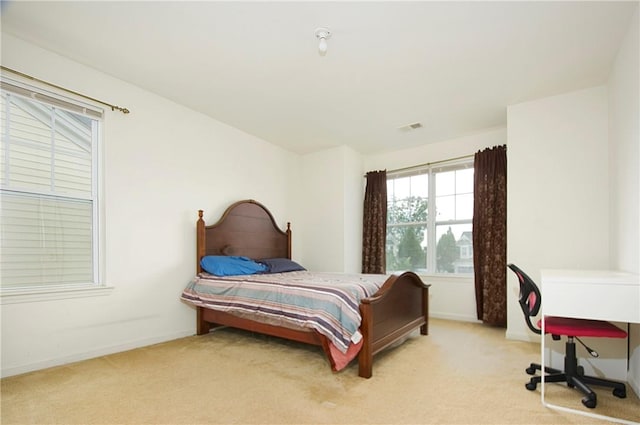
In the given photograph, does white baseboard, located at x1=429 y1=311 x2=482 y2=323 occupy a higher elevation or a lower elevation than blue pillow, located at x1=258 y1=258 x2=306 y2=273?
lower

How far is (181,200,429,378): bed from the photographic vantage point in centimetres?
250

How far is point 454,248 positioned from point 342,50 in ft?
10.5

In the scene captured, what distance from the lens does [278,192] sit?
5090 millimetres

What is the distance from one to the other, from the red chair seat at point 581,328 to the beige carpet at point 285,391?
442 mm

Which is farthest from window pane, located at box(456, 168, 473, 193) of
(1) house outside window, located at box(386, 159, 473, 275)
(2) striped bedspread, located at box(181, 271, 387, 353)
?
(2) striped bedspread, located at box(181, 271, 387, 353)

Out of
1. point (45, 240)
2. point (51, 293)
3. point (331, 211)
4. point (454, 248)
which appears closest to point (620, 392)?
point (454, 248)

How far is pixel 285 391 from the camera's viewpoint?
2.20m

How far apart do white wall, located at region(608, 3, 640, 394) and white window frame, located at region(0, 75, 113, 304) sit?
4.20 metres

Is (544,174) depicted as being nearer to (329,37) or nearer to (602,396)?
(602,396)

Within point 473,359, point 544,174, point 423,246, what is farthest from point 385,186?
point 473,359

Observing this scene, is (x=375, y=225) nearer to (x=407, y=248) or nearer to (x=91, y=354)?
(x=407, y=248)

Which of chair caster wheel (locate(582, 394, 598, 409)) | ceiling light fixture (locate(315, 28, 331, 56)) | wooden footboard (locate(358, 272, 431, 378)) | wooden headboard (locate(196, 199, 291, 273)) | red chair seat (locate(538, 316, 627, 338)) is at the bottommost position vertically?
chair caster wheel (locate(582, 394, 598, 409))

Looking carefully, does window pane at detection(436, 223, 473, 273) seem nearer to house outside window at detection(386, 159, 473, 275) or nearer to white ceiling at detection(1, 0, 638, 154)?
house outside window at detection(386, 159, 473, 275)

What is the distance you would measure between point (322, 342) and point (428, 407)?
0.85m
